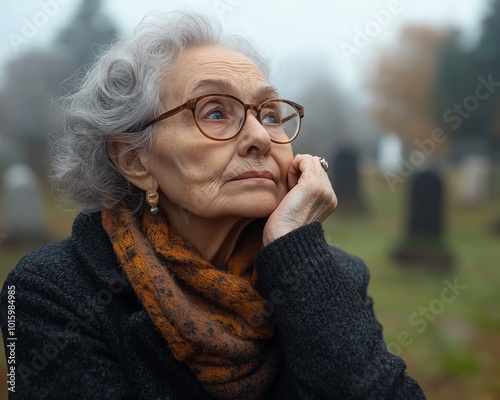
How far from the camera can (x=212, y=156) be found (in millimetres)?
1938

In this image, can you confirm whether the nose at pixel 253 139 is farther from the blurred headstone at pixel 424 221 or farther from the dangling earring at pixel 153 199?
the blurred headstone at pixel 424 221

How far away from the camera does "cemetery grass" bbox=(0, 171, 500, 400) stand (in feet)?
16.3

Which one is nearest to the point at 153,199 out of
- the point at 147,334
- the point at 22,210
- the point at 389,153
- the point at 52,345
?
the point at 147,334

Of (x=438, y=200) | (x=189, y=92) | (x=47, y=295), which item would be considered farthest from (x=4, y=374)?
(x=438, y=200)

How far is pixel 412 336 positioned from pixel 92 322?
13.6ft

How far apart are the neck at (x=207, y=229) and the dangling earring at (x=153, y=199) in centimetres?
10

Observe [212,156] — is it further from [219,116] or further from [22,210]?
[22,210]

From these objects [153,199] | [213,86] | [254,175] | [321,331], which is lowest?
[321,331]

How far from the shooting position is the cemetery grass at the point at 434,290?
496 centimetres

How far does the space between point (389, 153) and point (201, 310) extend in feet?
16.4

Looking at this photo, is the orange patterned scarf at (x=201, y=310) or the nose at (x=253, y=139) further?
the nose at (x=253, y=139)

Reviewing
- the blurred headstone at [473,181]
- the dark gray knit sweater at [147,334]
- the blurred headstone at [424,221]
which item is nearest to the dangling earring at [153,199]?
the dark gray knit sweater at [147,334]

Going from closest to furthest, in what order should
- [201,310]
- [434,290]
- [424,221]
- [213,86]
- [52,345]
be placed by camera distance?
[52,345], [201,310], [213,86], [434,290], [424,221]

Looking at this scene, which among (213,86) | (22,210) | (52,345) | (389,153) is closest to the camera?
(52,345)
